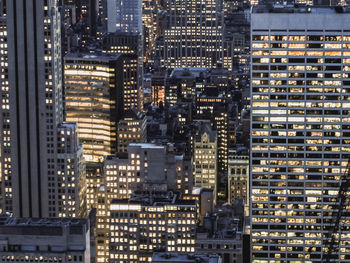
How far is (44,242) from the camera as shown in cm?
15775

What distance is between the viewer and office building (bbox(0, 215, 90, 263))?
15688 cm

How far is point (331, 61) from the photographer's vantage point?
17375 cm

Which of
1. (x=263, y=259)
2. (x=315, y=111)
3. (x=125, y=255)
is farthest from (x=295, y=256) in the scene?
(x=125, y=255)

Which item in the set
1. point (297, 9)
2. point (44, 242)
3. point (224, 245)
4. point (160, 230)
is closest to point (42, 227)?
Answer: point (44, 242)

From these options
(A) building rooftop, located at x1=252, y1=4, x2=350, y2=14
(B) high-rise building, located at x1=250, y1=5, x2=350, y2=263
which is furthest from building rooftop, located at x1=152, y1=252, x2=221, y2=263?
(A) building rooftop, located at x1=252, y1=4, x2=350, y2=14

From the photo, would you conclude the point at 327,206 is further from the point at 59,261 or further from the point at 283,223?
the point at 59,261

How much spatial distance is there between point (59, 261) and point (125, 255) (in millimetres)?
43531

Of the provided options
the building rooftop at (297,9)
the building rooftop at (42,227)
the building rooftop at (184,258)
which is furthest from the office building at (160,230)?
the building rooftop at (297,9)

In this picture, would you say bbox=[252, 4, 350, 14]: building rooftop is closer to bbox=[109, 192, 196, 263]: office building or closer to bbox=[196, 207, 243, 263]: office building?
bbox=[196, 207, 243, 263]: office building

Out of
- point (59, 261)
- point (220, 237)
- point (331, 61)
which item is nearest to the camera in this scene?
point (59, 261)

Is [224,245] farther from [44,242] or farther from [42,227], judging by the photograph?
[42,227]

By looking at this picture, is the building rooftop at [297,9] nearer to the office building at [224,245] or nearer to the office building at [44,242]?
the office building at [224,245]

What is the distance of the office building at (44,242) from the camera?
515ft

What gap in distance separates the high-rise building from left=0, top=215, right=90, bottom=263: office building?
1212 inches
